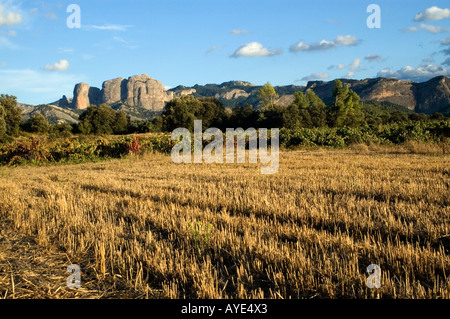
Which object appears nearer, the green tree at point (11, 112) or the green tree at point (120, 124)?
the green tree at point (11, 112)

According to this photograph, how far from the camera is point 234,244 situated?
417 cm

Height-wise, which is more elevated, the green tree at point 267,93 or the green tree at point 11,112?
the green tree at point 267,93

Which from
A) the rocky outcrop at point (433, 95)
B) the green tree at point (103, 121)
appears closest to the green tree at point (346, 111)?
the green tree at point (103, 121)

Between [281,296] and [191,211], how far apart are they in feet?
10.7

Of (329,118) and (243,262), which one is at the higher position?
(329,118)

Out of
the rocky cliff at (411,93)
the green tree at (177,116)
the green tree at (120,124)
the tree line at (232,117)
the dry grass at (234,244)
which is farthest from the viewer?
→ the rocky cliff at (411,93)

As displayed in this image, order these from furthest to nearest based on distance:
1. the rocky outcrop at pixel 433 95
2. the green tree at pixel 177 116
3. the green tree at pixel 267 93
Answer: the rocky outcrop at pixel 433 95, the green tree at pixel 267 93, the green tree at pixel 177 116

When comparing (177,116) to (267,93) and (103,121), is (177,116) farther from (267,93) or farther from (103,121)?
(267,93)

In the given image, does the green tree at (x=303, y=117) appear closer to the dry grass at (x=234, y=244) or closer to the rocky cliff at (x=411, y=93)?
the dry grass at (x=234, y=244)

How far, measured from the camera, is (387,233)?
446cm

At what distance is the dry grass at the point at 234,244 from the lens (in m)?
3.12

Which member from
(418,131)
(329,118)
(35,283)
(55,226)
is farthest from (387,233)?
(329,118)

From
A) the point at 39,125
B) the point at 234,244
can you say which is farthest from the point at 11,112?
the point at 234,244
